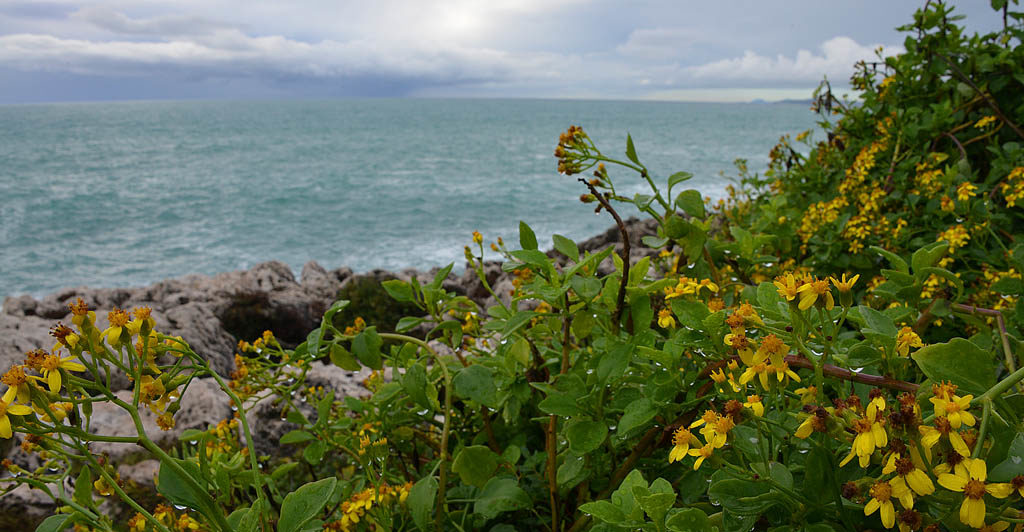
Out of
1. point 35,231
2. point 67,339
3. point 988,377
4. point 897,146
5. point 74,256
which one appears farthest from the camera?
point 35,231

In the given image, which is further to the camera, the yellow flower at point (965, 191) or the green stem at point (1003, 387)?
the yellow flower at point (965, 191)

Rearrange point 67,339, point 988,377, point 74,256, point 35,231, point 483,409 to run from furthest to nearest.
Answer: point 35,231, point 74,256, point 483,409, point 67,339, point 988,377

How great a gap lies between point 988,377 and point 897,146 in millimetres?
2225

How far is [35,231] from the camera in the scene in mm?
21172

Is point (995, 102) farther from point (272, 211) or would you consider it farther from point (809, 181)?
point (272, 211)

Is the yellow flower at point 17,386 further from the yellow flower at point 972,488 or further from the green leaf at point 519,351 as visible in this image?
the yellow flower at point 972,488

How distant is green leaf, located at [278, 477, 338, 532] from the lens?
0.79 m

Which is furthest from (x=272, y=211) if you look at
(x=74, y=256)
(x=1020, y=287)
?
(x=1020, y=287)

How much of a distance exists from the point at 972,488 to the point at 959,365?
15 cm

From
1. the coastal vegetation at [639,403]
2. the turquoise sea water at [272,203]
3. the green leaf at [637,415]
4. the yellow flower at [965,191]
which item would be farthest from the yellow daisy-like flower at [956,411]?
the turquoise sea water at [272,203]

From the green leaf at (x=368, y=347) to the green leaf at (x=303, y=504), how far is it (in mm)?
331

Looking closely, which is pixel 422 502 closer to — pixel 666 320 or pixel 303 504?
pixel 303 504

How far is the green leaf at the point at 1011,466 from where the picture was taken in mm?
586

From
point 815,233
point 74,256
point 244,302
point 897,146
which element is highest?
point 897,146
